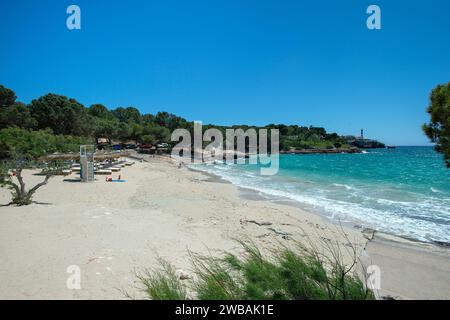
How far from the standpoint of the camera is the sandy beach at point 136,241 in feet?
16.7

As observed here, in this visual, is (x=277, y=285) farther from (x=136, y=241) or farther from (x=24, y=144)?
(x=24, y=144)

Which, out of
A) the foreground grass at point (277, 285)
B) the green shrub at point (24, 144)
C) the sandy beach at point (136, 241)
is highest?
the green shrub at point (24, 144)

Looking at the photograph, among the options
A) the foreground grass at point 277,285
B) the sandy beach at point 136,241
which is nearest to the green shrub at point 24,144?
the sandy beach at point 136,241

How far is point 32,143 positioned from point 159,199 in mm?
17247

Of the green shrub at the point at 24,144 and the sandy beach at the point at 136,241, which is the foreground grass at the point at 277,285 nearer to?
the sandy beach at the point at 136,241

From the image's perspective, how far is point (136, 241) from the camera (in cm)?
722

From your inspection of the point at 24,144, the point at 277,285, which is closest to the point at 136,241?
the point at 277,285

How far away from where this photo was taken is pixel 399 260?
7.62 meters

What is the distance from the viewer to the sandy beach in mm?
5083

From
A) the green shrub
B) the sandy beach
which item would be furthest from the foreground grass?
the green shrub

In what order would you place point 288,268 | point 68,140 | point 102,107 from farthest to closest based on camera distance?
1. point 102,107
2. point 68,140
3. point 288,268

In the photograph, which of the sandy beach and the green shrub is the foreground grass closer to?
the sandy beach

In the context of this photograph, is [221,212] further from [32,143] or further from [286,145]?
[286,145]
